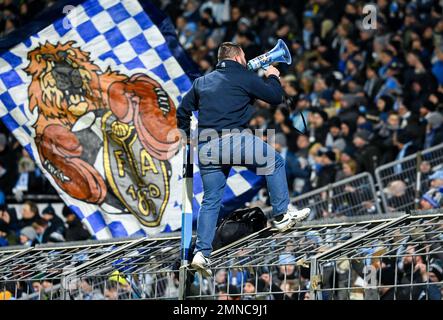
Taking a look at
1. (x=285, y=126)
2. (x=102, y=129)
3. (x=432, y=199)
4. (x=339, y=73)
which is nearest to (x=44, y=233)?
(x=102, y=129)

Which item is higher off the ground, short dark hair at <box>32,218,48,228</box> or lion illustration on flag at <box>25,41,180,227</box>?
lion illustration on flag at <box>25,41,180,227</box>

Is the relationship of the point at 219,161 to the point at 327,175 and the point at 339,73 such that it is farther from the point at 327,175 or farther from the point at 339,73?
the point at 339,73

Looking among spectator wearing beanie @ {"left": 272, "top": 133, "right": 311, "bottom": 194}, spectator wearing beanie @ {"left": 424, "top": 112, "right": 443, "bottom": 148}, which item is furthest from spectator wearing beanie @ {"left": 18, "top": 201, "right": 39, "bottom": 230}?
spectator wearing beanie @ {"left": 424, "top": 112, "right": 443, "bottom": 148}

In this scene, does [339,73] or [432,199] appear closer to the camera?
[432,199]

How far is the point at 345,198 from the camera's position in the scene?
54.9 ft

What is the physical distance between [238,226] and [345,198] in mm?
5761

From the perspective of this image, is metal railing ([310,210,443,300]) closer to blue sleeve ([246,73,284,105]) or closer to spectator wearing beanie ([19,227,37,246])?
blue sleeve ([246,73,284,105])

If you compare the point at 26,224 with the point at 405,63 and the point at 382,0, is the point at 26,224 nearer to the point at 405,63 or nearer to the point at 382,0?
the point at 405,63

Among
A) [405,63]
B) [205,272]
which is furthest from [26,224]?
[205,272]

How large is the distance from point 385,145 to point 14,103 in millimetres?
6367

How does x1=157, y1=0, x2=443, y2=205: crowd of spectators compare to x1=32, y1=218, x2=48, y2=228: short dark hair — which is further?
x1=157, y1=0, x2=443, y2=205: crowd of spectators

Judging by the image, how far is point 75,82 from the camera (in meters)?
14.2

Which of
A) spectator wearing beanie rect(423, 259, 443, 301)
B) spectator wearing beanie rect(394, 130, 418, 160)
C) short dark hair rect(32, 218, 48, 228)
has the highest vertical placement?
spectator wearing beanie rect(394, 130, 418, 160)

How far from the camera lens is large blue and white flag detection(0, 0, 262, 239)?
44.9 feet
